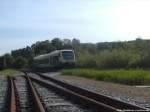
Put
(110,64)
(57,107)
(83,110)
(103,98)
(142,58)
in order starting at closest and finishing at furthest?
(83,110)
(57,107)
(103,98)
(142,58)
(110,64)

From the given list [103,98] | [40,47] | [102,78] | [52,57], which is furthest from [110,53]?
[40,47]

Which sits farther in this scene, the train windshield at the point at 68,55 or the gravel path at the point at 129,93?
the train windshield at the point at 68,55

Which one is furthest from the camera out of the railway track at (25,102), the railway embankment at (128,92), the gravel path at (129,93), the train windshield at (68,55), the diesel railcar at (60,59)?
the train windshield at (68,55)

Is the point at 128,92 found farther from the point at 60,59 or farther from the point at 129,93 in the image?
the point at 60,59

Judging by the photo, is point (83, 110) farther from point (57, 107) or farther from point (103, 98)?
point (103, 98)

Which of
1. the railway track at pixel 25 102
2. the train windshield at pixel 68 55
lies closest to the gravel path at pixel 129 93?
the railway track at pixel 25 102

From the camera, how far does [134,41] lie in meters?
72.9

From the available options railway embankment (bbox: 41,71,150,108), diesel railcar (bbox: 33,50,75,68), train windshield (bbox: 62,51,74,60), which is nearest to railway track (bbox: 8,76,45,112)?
railway embankment (bbox: 41,71,150,108)

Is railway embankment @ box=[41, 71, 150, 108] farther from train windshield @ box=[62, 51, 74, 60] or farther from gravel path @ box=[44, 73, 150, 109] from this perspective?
train windshield @ box=[62, 51, 74, 60]

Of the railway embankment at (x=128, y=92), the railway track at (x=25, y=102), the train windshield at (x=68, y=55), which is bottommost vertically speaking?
the railway embankment at (x=128, y=92)

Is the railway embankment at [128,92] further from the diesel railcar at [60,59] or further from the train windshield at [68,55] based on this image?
the train windshield at [68,55]

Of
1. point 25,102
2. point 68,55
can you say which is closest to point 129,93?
point 25,102

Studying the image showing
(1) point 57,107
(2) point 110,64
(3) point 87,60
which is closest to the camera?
(1) point 57,107

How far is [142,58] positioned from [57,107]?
43803 mm
